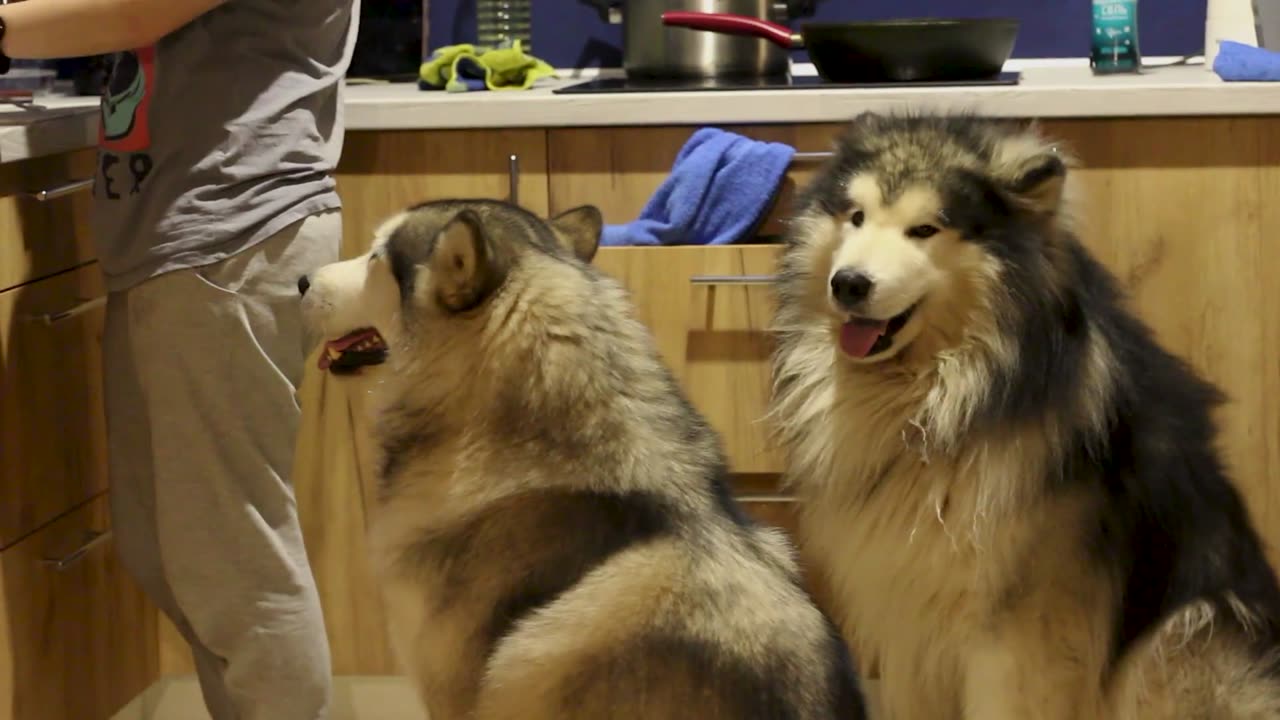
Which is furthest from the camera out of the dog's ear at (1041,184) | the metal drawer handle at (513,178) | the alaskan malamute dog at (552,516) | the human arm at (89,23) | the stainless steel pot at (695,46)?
the stainless steel pot at (695,46)

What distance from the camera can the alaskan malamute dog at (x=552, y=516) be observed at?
5.20 ft

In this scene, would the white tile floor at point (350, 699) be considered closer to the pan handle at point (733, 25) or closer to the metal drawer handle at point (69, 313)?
the metal drawer handle at point (69, 313)

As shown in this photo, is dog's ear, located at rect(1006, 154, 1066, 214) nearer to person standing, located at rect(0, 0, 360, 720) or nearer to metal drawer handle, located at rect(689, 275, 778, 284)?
metal drawer handle, located at rect(689, 275, 778, 284)

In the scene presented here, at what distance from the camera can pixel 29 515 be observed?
234cm

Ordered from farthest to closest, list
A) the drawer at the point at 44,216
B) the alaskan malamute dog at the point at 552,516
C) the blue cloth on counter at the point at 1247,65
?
the blue cloth on counter at the point at 1247,65 < the drawer at the point at 44,216 < the alaskan malamute dog at the point at 552,516

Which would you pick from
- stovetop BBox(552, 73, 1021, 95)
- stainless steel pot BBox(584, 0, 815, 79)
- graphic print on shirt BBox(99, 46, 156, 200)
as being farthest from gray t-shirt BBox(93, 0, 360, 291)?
stainless steel pot BBox(584, 0, 815, 79)

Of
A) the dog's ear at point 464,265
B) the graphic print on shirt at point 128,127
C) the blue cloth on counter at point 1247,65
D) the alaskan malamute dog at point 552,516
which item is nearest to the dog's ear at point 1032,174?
the alaskan malamute dog at point 552,516

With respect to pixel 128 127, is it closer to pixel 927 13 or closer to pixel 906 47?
pixel 906 47

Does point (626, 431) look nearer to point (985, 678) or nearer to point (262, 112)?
point (985, 678)

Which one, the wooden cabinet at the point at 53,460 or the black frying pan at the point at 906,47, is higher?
the black frying pan at the point at 906,47

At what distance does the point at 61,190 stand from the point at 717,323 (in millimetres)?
1030

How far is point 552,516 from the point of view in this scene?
165cm

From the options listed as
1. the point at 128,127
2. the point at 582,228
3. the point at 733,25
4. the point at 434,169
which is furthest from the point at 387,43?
the point at 582,228

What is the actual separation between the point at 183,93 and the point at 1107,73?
1.64m
